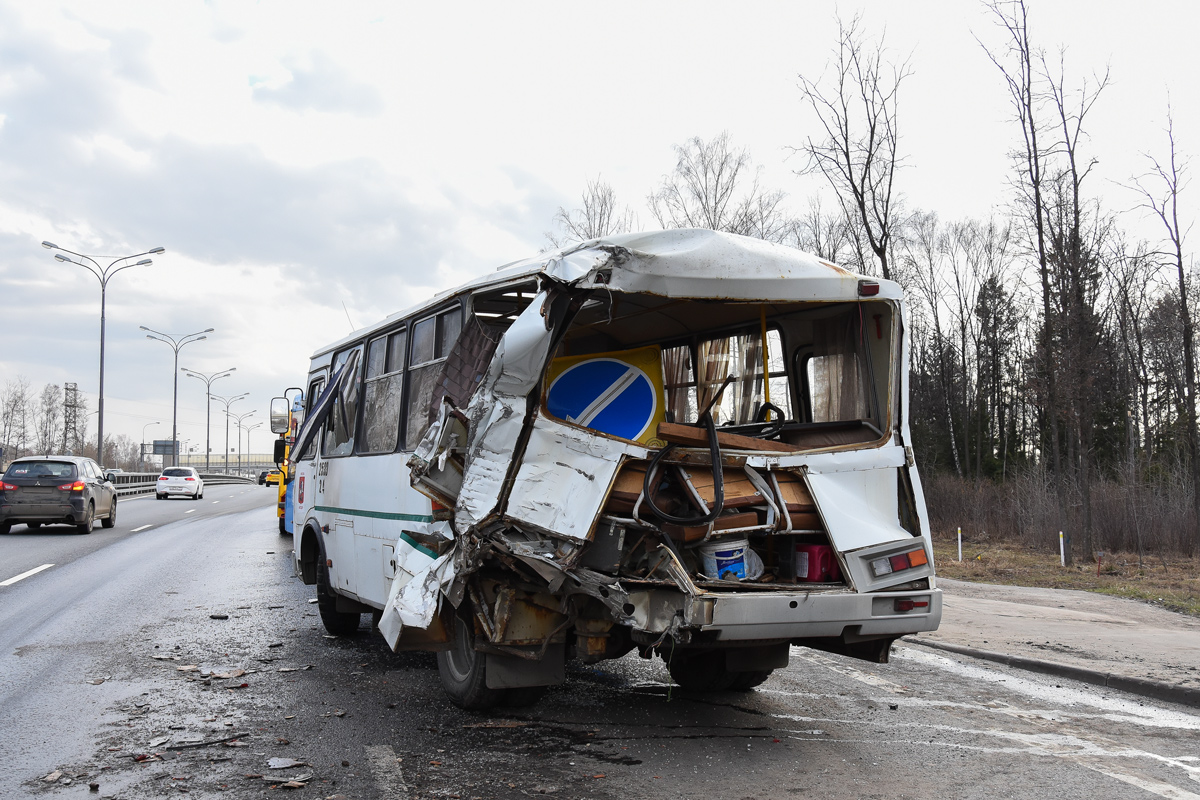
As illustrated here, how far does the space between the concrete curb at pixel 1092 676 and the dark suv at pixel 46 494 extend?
1841 centimetres

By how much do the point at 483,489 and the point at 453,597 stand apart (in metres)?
0.59

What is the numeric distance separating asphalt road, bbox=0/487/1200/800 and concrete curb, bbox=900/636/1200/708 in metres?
0.20

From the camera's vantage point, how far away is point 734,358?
679cm

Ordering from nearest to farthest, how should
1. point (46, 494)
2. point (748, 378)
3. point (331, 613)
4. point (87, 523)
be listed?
point (748, 378) < point (331, 613) < point (46, 494) < point (87, 523)

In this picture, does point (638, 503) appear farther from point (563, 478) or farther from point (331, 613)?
point (331, 613)

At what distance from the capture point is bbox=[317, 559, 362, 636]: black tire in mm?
8422

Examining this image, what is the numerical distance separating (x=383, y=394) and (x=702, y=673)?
126 inches

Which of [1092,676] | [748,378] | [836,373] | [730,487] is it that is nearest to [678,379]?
[748,378]

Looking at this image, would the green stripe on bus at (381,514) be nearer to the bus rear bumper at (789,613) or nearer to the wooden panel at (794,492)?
the bus rear bumper at (789,613)

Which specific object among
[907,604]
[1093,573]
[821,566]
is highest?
[821,566]

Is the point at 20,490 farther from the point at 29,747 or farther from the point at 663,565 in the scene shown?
the point at 663,565

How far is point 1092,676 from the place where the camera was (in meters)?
7.50

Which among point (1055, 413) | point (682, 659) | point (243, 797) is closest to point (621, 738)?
point (682, 659)

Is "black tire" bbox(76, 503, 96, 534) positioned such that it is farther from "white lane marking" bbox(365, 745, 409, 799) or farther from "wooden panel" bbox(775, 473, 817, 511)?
"wooden panel" bbox(775, 473, 817, 511)
